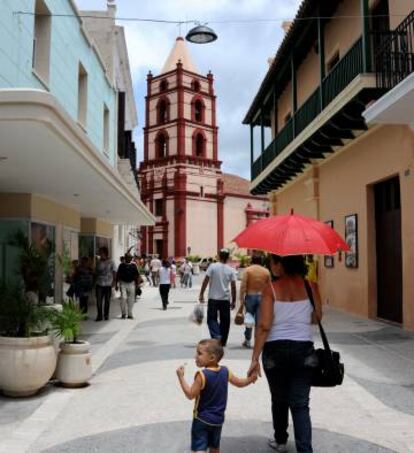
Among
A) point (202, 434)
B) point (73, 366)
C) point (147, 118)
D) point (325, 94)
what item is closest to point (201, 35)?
point (325, 94)

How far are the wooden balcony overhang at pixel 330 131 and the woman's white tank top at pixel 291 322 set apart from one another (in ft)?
25.4

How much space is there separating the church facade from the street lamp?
135 feet

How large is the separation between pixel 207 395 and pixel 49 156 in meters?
4.72

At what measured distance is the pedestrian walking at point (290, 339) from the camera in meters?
3.86

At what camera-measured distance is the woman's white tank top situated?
12.8ft

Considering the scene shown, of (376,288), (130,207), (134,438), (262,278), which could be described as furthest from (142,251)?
(134,438)


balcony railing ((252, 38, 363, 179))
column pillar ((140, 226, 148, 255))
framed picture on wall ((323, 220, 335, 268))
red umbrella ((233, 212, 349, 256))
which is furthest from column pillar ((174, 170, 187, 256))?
red umbrella ((233, 212, 349, 256))

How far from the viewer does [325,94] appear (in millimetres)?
13477

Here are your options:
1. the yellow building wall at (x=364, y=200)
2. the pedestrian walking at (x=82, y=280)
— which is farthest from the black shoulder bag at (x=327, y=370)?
the pedestrian walking at (x=82, y=280)

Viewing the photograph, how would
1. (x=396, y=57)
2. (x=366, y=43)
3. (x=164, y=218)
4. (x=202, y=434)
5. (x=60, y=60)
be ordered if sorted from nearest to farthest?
(x=202, y=434) → (x=396, y=57) → (x=366, y=43) → (x=60, y=60) → (x=164, y=218)

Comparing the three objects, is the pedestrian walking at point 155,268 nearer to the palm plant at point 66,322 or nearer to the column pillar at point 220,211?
the palm plant at point 66,322

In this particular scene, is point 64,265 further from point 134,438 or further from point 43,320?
point 134,438

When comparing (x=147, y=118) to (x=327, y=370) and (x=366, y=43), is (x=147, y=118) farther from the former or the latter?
(x=327, y=370)

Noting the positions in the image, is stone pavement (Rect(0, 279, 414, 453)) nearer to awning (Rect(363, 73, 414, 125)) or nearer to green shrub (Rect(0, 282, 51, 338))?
green shrub (Rect(0, 282, 51, 338))
